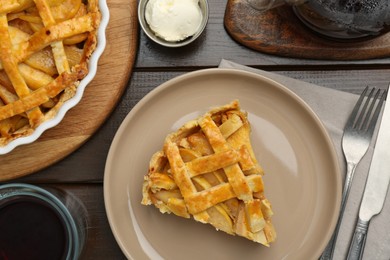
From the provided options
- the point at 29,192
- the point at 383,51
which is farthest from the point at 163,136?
the point at 383,51

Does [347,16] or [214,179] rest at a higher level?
[347,16]

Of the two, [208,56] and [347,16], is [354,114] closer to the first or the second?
[347,16]

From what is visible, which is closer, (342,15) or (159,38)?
(342,15)

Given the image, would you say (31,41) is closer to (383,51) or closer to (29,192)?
(29,192)

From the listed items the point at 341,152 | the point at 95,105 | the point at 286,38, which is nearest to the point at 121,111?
the point at 95,105

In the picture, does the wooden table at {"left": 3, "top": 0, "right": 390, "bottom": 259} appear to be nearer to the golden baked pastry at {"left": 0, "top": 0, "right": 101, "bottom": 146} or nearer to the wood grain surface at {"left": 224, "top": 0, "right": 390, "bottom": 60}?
the wood grain surface at {"left": 224, "top": 0, "right": 390, "bottom": 60}

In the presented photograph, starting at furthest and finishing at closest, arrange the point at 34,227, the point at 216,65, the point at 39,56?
the point at 216,65 → the point at 34,227 → the point at 39,56

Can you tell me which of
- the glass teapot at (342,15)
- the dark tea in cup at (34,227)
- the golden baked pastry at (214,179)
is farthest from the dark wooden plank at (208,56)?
the dark tea in cup at (34,227)
